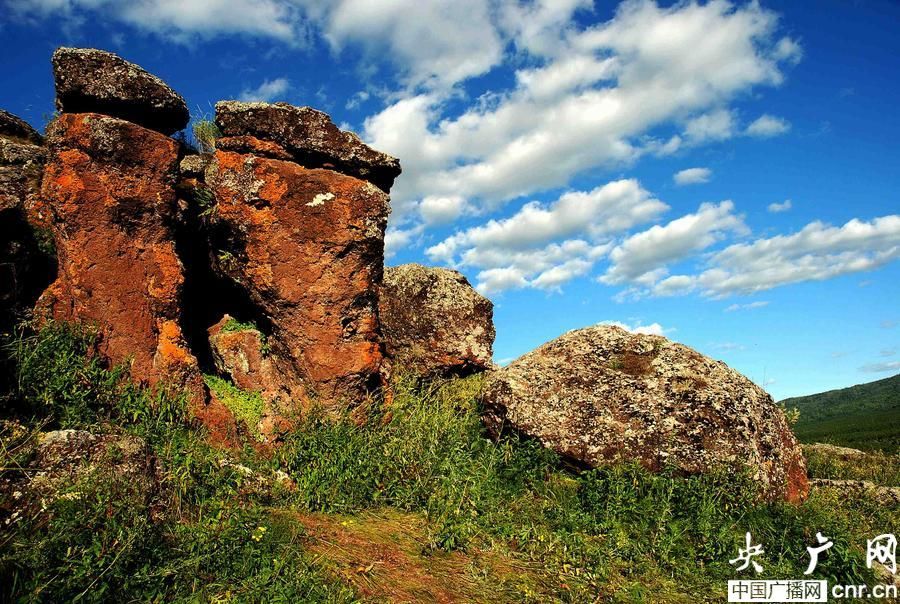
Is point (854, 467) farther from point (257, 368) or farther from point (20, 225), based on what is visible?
point (20, 225)

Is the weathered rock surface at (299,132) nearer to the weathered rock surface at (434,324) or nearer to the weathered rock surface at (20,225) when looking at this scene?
the weathered rock surface at (20,225)

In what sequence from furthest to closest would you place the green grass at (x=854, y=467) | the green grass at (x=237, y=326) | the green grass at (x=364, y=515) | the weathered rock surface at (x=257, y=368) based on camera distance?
the green grass at (x=854, y=467)
the green grass at (x=237, y=326)
the weathered rock surface at (x=257, y=368)
the green grass at (x=364, y=515)

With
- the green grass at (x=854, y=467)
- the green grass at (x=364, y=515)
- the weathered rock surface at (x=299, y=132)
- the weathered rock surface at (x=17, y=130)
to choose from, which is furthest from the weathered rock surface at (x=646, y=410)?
the weathered rock surface at (x=17, y=130)

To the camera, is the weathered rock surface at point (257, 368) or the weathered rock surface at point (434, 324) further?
the weathered rock surface at point (434, 324)

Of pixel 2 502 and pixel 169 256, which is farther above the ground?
pixel 169 256

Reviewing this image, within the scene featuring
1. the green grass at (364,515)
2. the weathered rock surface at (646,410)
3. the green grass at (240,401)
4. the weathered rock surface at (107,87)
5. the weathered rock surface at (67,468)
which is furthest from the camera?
the green grass at (240,401)

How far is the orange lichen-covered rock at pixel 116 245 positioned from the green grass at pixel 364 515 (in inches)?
20.6

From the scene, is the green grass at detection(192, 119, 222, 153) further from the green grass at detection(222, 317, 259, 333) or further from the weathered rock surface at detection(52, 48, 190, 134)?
the green grass at detection(222, 317, 259, 333)

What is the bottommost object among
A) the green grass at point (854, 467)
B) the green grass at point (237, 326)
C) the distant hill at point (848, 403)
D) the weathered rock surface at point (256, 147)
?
the green grass at point (854, 467)

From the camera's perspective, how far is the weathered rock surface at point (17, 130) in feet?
34.2

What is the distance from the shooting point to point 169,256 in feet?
30.8

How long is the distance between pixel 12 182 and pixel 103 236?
7.18ft

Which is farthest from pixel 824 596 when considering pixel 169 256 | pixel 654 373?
pixel 169 256

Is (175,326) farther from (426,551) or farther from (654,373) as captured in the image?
(654,373)
